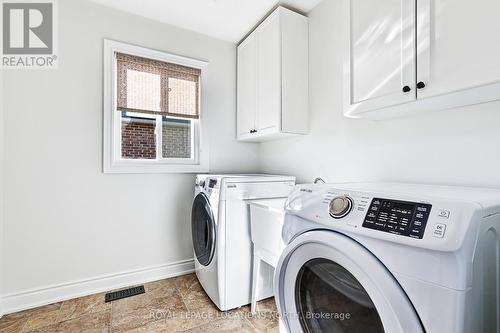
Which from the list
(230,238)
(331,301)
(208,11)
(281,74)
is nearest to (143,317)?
(230,238)

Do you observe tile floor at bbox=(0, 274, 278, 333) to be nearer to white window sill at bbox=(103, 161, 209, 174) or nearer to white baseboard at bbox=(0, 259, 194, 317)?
white baseboard at bbox=(0, 259, 194, 317)

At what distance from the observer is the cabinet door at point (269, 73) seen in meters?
1.92

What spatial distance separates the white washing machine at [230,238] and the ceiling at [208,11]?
1434 mm

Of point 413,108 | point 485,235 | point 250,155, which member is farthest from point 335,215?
point 250,155

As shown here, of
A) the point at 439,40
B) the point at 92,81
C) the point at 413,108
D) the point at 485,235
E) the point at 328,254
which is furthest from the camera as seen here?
the point at 92,81

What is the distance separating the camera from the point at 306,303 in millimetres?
968

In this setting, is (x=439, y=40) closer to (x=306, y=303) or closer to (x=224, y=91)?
(x=306, y=303)

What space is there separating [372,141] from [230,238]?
1163 millimetres

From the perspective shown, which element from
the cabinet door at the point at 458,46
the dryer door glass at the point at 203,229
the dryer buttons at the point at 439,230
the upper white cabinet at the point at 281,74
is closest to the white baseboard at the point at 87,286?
the dryer door glass at the point at 203,229

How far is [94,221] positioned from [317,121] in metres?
2.03

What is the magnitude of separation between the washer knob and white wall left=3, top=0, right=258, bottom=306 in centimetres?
178

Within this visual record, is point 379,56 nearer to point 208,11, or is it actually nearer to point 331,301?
point 331,301

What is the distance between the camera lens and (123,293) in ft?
6.39

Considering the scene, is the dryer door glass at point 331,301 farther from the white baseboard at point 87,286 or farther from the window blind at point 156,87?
the window blind at point 156,87
